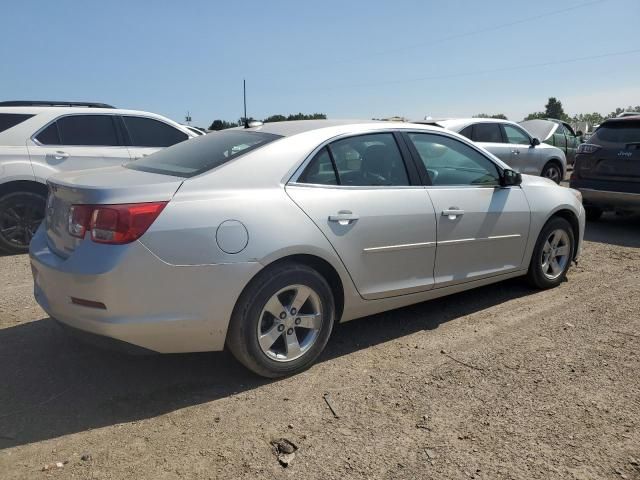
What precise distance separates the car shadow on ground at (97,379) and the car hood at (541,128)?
1217cm

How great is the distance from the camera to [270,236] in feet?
10.1

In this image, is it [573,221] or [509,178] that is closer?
[509,178]

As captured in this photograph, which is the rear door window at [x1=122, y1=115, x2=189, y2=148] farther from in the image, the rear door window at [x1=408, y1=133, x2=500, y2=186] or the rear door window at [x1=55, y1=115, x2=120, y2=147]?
the rear door window at [x1=408, y1=133, x2=500, y2=186]

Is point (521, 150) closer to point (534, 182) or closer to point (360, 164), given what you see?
point (534, 182)

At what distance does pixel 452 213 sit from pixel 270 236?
158 cm

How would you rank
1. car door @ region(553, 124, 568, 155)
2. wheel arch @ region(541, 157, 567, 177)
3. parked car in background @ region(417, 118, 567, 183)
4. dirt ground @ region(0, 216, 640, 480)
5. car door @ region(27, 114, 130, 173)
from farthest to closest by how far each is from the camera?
car door @ region(553, 124, 568, 155) → wheel arch @ region(541, 157, 567, 177) → parked car in background @ region(417, 118, 567, 183) → car door @ region(27, 114, 130, 173) → dirt ground @ region(0, 216, 640, 480)

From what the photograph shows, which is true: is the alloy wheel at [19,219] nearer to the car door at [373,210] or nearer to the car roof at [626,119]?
the car door at [373,210]

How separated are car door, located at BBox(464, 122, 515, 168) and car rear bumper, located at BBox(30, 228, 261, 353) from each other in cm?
796

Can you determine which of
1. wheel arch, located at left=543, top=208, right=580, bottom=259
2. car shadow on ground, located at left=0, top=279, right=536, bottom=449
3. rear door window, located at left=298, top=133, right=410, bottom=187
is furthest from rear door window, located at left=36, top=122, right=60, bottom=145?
wheel arch, located at left=543, top=208, right=580, bottom=259

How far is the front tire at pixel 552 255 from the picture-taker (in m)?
4.88

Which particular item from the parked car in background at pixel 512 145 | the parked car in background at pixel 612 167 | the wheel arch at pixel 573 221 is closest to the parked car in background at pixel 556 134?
the parked car in background at pixel 512 145

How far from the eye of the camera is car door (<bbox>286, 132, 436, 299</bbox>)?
134 inches

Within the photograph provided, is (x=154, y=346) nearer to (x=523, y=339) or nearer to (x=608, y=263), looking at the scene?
(x=523, y=339)

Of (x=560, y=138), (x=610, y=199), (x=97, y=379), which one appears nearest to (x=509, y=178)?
(x=97, y=379)
